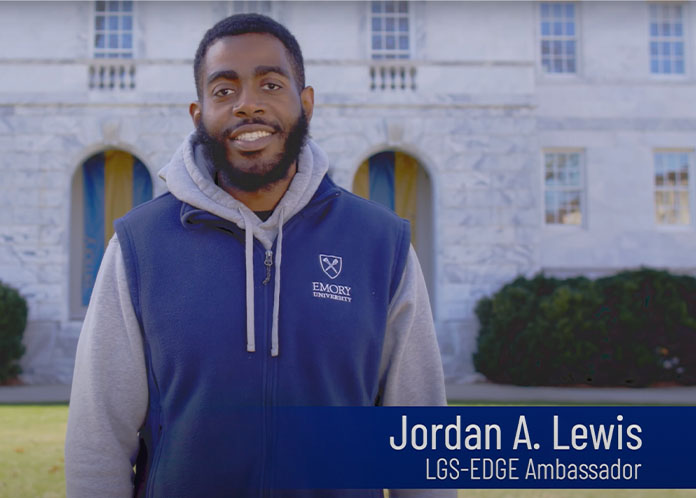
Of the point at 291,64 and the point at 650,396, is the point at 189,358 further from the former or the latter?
the point at 650,396

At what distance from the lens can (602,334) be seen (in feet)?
44.1

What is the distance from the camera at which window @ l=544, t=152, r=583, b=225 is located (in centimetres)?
1744

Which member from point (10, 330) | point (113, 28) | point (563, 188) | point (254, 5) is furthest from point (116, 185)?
point (563, 188)

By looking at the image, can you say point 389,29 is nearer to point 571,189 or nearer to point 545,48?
point 545,48

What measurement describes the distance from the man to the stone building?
41.5 feet

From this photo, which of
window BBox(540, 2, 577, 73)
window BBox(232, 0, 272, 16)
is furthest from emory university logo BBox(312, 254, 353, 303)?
window BBox(540, 2, 577, 73)

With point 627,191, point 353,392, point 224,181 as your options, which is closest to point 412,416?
point 353,392

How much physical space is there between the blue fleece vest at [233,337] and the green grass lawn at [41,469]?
3883 millimetres

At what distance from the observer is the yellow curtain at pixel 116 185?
16.3 metres

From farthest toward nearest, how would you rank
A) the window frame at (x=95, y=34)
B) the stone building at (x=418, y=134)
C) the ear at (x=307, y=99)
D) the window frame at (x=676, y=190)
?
the window frame at (x=676, y=190)
the window frame at (x=95, y=34)
the stone building at (x=418, y=134)
the ear at (x=307, y=99)

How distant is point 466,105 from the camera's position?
15547 mm

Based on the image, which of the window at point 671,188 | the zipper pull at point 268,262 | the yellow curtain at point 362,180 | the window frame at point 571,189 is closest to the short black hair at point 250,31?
the zipper pull at point 268,262

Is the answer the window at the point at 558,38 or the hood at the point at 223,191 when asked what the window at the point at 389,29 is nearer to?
the window at the point at 558,38

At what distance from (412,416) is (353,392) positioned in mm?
362
